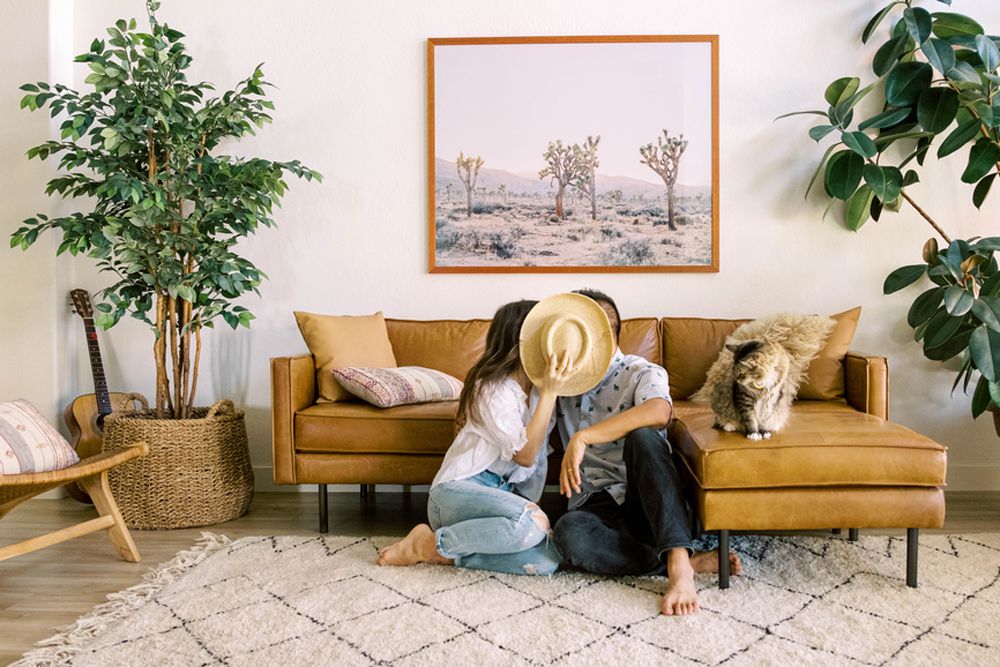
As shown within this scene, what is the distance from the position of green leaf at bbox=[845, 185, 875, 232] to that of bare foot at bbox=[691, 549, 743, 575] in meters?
1.87

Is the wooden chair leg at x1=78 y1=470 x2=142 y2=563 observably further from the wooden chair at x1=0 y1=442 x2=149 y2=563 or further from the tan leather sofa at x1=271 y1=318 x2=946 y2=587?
the tan leather sofa at x1=271 y1=318 x2=946 y2=587

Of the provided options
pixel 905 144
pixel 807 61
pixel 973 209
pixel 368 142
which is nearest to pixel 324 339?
pixel 368 142

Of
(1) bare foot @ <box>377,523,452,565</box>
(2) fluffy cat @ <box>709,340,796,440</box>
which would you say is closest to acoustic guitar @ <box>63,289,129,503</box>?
(1) bare foot @ <box>377,523,452,565</box>

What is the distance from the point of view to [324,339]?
3328mm

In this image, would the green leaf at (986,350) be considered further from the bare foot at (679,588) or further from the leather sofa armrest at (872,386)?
the bare foot at (679,588)

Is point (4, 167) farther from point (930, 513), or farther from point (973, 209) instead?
point (973, 209)

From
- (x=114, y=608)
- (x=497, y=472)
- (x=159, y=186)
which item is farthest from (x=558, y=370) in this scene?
(x=159, y=186)

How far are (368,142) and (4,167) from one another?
166 cm

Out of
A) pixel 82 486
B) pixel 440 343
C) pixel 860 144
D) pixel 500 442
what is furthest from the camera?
pixel 440 343

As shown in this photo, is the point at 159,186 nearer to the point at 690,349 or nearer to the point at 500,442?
the point at 500,442

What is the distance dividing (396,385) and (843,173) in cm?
205

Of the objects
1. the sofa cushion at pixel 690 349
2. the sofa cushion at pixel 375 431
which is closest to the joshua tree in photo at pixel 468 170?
the sofa cushion at pixel 690 349

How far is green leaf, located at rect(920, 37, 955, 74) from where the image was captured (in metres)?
3.08

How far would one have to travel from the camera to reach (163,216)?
124 inches
